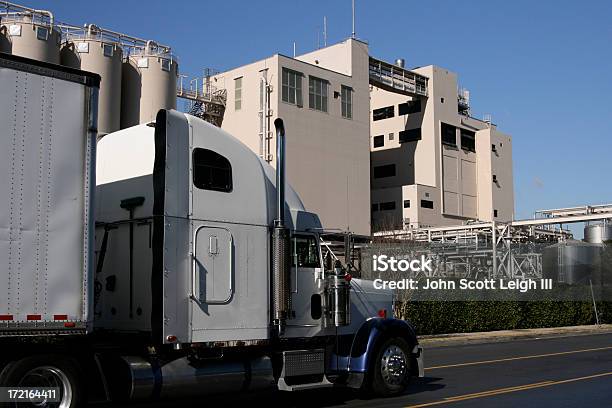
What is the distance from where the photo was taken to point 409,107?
7206cm

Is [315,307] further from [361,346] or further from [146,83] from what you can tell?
[146,83]

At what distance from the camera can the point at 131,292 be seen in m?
9.93

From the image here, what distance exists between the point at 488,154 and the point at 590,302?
1575 inches

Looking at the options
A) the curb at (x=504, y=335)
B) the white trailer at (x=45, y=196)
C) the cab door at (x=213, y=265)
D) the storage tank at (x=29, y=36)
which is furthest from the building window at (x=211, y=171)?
the storage tank at (x=29, y=36)

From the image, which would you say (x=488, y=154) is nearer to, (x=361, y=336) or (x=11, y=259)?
(x=361, y=336)

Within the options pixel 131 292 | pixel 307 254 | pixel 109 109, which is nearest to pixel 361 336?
pixel 307 254

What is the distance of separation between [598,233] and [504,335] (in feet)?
94.5

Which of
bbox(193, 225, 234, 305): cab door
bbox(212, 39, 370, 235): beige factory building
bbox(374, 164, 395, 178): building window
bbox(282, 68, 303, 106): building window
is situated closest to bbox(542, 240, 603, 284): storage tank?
bbox(212, 39, 370, 235): beige factory building

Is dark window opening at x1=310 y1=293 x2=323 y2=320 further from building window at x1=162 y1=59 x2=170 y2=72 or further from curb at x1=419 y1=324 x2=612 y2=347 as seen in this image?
building window at x1=162 y1=59 x2=170 y2=72

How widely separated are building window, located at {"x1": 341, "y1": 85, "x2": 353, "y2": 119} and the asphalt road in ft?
127

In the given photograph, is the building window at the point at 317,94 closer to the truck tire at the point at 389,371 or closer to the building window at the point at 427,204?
the building window at the point at 427,204

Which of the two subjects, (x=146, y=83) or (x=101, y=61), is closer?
(x=101, y=61)

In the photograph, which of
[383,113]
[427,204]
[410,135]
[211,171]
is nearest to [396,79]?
[410,135]

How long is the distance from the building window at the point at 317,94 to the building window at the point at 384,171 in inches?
800
